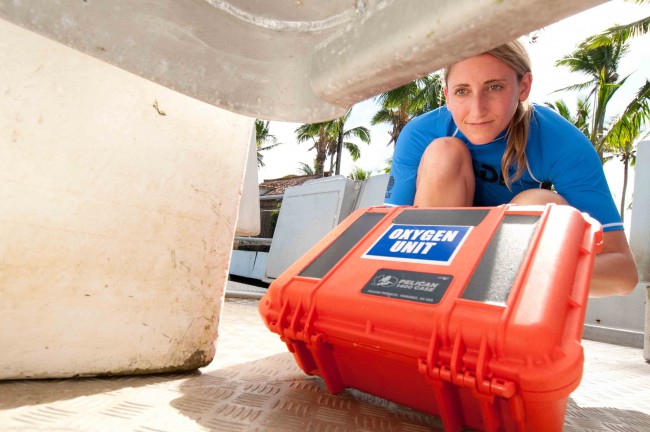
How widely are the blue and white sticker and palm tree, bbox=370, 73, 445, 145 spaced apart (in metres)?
16.8

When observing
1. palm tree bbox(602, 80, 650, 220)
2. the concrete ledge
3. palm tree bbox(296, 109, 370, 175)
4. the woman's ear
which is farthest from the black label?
palm tree bbox(296, 109, 370, 175)

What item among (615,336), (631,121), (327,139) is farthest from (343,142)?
(615,336)

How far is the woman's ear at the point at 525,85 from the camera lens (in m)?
1.38

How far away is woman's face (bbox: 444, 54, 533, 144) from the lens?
1.25 meters

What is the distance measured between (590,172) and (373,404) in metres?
0.95

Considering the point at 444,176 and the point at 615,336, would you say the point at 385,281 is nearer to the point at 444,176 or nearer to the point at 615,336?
the point at 444,176

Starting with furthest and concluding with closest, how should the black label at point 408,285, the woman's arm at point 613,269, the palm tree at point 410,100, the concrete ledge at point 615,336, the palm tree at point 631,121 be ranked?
the palm tree at point 410,100 < the palm tree at point 631,121 < the concrete ledge at point 615,336 < the woman's arm at point 613,269 < the black label at point 408,285

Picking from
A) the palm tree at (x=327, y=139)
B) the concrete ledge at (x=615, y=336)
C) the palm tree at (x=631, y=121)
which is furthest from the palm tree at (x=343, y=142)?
the concrete ledge at (x=615, y=336)

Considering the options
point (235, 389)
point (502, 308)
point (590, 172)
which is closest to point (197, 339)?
point (235, 389)

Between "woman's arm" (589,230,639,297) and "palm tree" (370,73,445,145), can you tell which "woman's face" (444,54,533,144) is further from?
"palm tree" (370,73,445,145)

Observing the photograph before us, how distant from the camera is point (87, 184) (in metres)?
A: 0.97

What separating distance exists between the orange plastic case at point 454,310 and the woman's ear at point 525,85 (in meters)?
0.67

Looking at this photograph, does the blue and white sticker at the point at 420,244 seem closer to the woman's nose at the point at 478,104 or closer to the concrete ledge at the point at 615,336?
the woman's nose at the point at 478,104

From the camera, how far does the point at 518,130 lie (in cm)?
136
